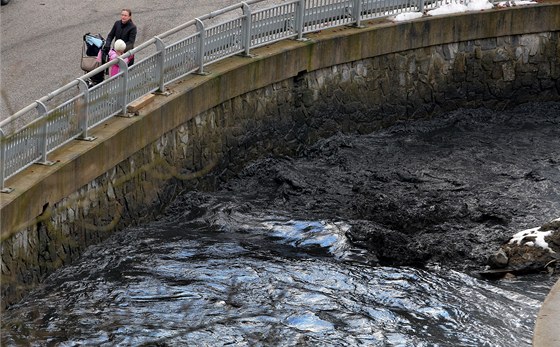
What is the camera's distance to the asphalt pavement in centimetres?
1756

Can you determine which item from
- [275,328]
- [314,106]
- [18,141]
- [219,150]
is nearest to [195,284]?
[275,328]

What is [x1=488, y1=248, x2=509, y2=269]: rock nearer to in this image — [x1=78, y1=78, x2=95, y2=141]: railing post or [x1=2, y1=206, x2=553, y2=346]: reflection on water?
[x1=2, y1=206, x2=553, y2=346]: reflection on water

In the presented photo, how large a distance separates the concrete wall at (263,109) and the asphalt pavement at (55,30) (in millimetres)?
2069

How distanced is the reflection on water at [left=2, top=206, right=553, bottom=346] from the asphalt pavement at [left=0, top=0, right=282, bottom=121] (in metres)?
3.43

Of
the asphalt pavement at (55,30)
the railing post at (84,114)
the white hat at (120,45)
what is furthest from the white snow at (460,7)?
the railing post at (84,114)

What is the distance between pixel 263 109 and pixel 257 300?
5.62m

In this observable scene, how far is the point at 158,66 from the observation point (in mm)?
15727

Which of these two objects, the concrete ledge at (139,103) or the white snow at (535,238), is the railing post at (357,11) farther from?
the white snow at (535,238)

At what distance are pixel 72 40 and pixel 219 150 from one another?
3849mm

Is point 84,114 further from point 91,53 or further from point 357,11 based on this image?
point 357,11

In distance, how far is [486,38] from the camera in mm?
20953

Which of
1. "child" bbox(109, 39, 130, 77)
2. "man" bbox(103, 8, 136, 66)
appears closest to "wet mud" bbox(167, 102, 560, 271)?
"child" bbox(109, 39, 130, 77)

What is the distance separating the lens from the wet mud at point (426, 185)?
15.2m

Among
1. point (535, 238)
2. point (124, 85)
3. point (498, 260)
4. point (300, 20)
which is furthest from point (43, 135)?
point (300, 20)
